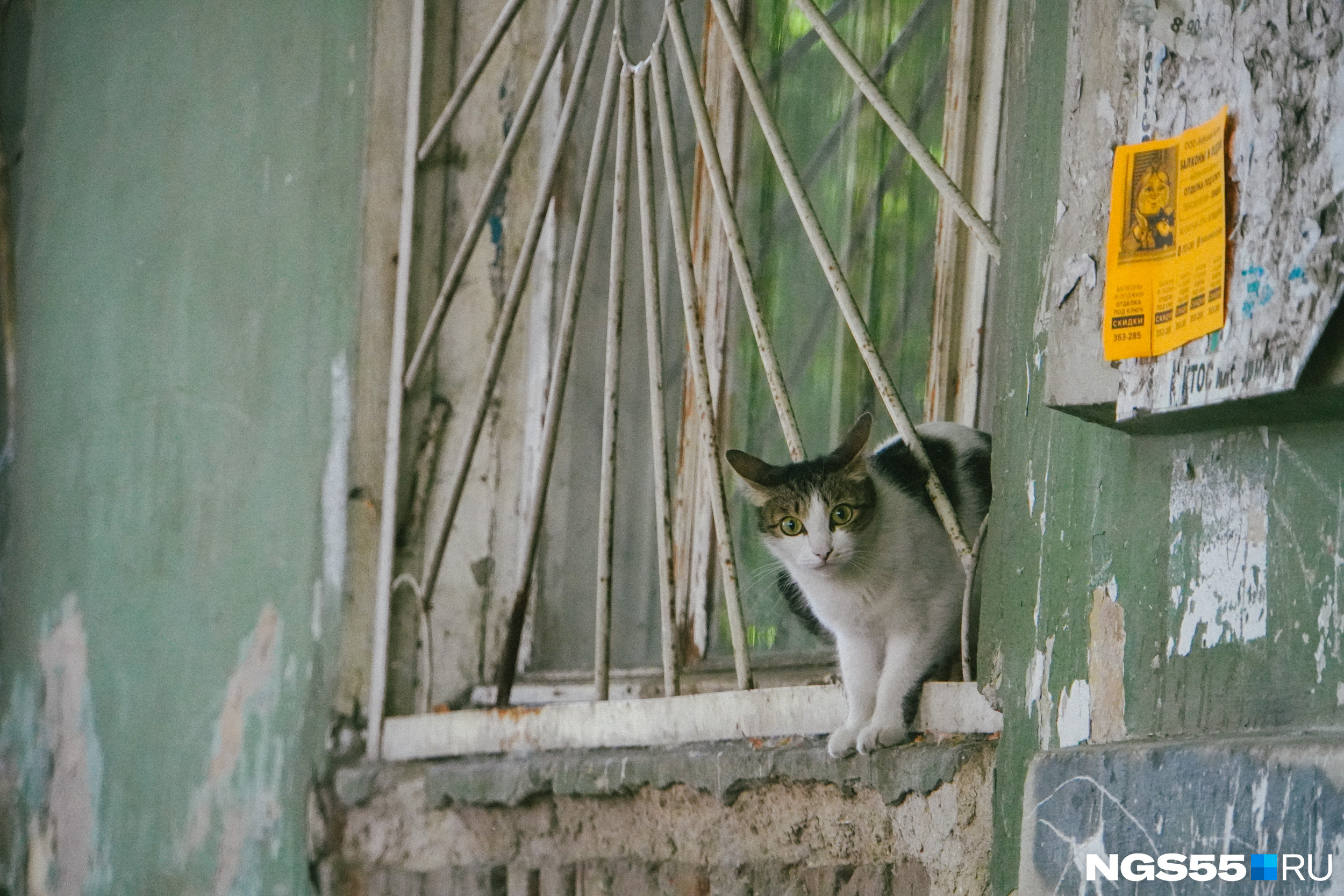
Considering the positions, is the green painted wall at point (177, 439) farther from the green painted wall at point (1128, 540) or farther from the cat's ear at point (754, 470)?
the green painted wall at point (1128, 540)

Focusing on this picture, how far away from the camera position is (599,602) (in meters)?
2.74

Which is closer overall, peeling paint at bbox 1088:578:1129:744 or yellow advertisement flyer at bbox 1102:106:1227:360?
yellow advertisement flyer at bbox 1102:106:1227:360

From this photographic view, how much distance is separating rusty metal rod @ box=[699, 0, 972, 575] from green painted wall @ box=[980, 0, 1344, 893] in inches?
9.6

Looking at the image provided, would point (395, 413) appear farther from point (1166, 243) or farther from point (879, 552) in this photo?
point (1166, 243)

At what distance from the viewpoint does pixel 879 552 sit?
7.39ft

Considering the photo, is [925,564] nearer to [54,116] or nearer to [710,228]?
[710,228]

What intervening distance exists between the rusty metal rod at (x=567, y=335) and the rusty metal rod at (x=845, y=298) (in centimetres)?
39

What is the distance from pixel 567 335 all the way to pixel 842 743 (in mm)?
1126

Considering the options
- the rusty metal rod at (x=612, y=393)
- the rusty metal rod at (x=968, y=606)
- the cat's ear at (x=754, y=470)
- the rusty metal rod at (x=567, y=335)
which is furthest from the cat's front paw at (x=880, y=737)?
the rusty metal rod at (x=567, y=335)

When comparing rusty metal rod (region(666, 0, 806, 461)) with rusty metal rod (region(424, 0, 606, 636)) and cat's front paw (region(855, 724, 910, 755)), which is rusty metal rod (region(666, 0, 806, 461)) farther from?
cat's front paw (region(855, 724, 910, 755))

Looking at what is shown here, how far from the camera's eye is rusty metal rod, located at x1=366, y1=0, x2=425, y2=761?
3.26 m

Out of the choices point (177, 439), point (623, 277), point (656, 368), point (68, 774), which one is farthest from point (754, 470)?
point (68, 774)

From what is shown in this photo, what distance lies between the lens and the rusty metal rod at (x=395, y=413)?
10.7 feet

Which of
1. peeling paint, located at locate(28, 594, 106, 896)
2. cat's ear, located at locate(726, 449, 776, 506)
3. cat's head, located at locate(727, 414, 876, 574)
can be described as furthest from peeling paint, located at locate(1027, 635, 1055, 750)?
peeling paint, located at locate(28, 594, 106, 896)
